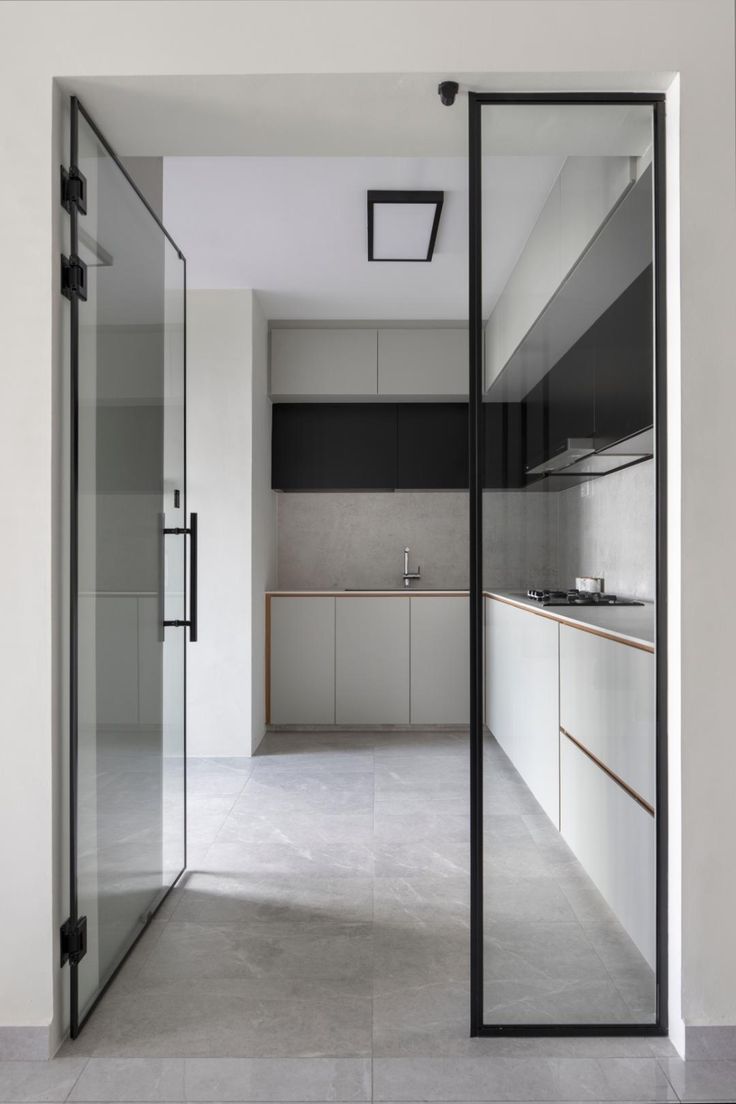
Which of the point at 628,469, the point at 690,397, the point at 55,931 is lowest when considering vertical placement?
the point at 55,931

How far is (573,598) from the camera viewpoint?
2.26m

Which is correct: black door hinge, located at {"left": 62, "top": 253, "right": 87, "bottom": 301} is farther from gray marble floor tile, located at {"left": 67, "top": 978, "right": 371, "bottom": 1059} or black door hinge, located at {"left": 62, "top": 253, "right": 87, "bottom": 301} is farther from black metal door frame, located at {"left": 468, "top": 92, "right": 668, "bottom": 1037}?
gray marble floor tile, located at {"left": 67, "top": 978, "right": 371, "bottom": 1059}

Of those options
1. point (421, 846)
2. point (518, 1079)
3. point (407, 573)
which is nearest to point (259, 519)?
point (407, 573)

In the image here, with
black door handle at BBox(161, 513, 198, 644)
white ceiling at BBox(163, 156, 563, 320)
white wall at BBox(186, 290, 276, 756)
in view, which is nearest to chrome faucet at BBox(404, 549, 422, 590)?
white wall at BBox(186, 290, 276, 756)

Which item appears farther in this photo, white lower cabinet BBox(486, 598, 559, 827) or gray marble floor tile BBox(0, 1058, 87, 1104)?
white lower cabinet BBox(486, 598, 559, 827)

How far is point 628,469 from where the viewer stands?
227 cm

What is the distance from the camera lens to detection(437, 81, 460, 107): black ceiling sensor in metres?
2.01

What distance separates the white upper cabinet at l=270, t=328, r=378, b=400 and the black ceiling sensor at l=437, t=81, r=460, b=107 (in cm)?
381

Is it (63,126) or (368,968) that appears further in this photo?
(368,968)

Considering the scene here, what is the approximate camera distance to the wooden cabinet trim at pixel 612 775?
213 cm

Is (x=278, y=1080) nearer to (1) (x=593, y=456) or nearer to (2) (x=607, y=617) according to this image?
(2) (x=607, y=617)

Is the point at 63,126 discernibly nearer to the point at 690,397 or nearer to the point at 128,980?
the point at 690,397

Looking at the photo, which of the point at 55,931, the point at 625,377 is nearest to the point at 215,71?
the point at 625,377

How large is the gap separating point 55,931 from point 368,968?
89 cm
